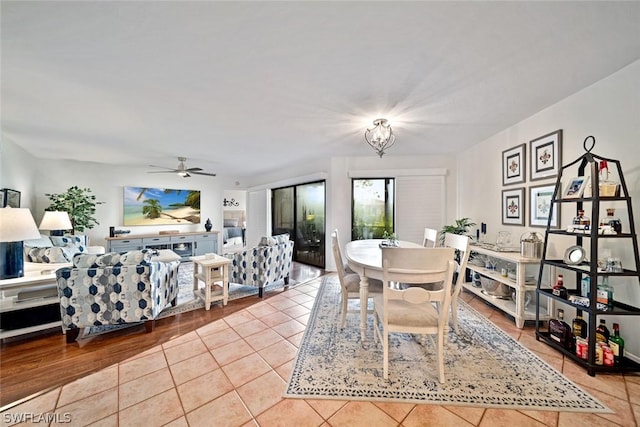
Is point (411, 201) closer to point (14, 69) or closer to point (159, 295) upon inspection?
point (159, 295)

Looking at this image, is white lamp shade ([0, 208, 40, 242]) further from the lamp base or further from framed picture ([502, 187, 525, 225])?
framed picture ([502, 187, 525, 225])

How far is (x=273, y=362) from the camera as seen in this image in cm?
187

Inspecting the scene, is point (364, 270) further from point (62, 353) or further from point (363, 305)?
point (62, 353)

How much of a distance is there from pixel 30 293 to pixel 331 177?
4.13 m

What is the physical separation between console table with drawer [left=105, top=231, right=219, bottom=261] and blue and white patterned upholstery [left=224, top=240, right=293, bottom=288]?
2979 millimetres

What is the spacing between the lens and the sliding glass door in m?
5.08

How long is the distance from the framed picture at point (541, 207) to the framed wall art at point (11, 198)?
21.9 feet

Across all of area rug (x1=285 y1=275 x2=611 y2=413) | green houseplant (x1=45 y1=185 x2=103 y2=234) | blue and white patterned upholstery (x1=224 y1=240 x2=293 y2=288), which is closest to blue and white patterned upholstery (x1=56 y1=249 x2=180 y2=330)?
blue and white patterned upholstery (x1=224 y1=240 x2=293 y2=288)

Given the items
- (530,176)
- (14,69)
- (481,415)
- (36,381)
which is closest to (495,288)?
(530,176)

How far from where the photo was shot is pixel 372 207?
470 centimetres

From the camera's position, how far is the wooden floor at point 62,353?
66.0 inches

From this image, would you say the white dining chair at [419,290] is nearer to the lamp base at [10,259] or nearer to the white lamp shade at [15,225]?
the white lamp shade at [15,225]

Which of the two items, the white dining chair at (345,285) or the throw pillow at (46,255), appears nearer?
the white dining chair at (345,285)

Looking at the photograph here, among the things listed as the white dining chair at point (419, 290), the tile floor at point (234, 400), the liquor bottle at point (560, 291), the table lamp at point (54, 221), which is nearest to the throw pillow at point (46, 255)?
the table lamp at point (54, 221)
